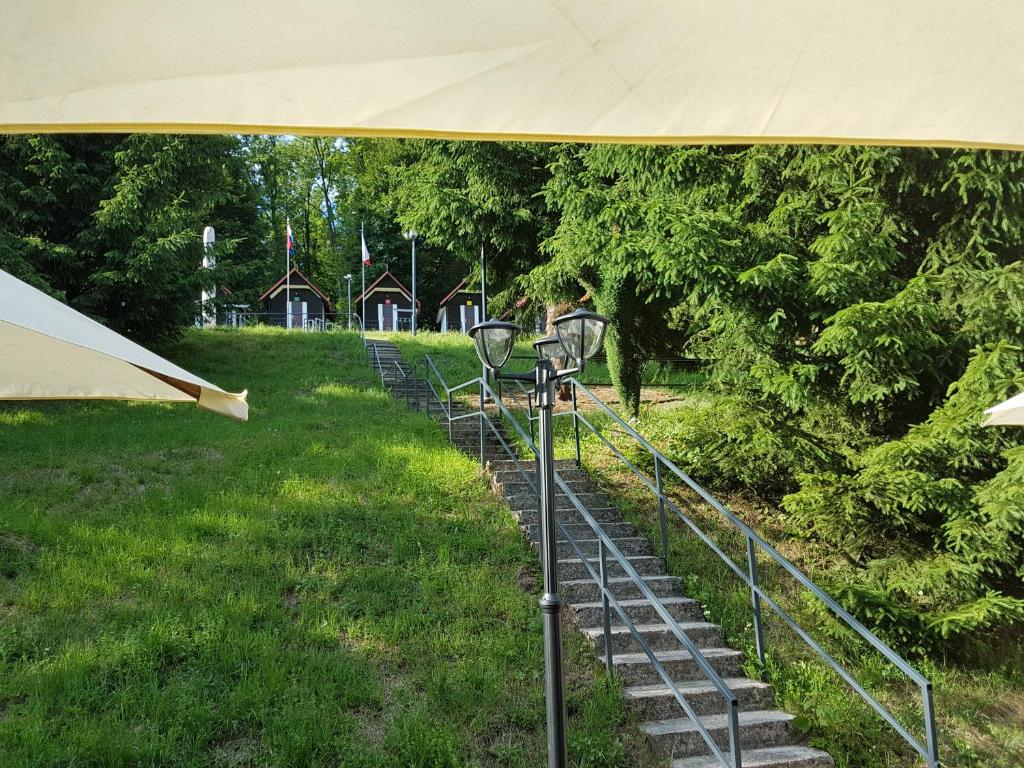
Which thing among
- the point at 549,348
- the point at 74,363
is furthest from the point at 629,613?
the point at 74,363

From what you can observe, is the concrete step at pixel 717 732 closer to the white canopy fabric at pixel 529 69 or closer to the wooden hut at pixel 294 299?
the white canopy fabric at pixel 529 69

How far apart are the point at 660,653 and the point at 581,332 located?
367 cm

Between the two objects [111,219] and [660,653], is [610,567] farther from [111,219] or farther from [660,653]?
[111,219]

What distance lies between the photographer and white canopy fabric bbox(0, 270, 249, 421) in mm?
2379

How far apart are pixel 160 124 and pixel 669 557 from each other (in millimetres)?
8453

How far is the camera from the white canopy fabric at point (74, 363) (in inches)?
93.7

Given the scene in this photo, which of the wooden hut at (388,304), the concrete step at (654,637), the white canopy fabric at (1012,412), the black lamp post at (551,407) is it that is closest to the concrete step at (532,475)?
the concrete step at (654,637)

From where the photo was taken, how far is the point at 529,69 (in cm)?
107

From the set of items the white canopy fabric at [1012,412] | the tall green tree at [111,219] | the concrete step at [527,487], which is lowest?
the concrete step at [527,487]

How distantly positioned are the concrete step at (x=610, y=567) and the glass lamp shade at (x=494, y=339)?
3798 mm

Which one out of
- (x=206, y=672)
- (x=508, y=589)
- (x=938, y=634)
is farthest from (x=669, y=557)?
(x=206, y=672)

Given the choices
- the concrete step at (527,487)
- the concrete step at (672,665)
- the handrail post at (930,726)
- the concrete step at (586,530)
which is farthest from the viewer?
the concrete step at (527,487)

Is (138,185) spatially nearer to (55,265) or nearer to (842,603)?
(55,265)

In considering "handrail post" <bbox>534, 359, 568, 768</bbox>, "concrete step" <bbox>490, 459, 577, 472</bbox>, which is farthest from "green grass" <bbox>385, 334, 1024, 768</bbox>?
"handrail post" <bbox>534, 359, 568, 768</bbox>
